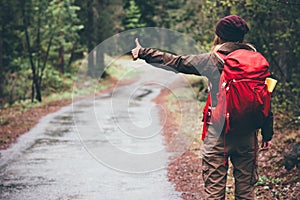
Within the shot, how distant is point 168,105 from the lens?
24422mm

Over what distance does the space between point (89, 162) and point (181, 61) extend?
6.19 metres

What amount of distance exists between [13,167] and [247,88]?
6.83 metres

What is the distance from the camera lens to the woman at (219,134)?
4.58 meters

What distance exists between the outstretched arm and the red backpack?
0.19m

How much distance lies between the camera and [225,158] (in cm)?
461

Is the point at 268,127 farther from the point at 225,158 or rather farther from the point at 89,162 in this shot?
the point at 89,162

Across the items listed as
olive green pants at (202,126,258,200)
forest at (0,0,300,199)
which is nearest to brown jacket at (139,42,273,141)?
olive green pants at (202,126,258,200)

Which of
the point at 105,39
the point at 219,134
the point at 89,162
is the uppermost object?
the point at 219,134

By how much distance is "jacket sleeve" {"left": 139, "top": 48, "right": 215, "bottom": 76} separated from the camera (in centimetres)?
457

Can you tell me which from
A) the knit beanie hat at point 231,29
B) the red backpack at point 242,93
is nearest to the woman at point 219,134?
the knit beanie hat at point 231,29

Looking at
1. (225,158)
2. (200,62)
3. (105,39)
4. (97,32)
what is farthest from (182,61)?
(97,32)

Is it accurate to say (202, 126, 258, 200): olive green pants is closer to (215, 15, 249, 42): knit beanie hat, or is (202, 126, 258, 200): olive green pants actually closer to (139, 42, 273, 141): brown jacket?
(139, 42, 273, 141): brown jacket

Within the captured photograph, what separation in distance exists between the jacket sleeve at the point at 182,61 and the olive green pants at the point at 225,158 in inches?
23.1

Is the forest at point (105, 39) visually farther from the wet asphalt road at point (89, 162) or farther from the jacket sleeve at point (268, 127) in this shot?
the jacket sleeve at point (268, 127)
